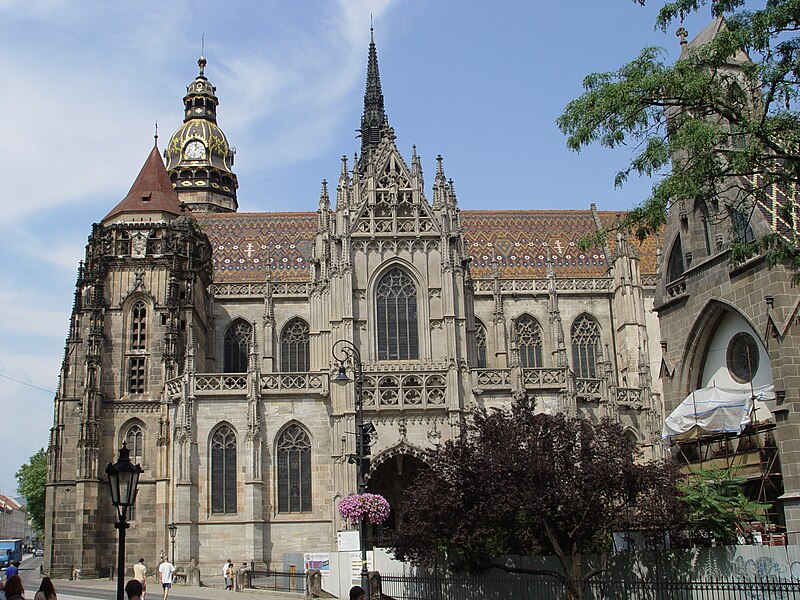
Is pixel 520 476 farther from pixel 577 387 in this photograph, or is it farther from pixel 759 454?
pixel 577 387

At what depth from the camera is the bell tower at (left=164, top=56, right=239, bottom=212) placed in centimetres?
6938

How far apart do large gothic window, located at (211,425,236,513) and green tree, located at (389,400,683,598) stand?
13.4m

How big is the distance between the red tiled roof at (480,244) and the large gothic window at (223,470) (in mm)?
14131

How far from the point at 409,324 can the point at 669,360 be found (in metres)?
13.0

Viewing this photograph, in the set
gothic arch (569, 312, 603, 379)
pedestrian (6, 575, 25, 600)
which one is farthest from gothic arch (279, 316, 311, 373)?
pedestrian (6, 575, 25, 600)

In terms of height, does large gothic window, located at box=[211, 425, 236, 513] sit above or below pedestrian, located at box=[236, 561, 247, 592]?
above

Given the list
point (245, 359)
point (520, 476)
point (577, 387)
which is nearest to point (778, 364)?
point (520, 476)

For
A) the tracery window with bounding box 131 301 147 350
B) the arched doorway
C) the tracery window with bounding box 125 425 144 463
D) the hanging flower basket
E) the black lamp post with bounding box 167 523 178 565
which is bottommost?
the black lamp post with bounding box 167 523 178 565

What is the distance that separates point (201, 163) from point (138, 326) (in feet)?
97.8

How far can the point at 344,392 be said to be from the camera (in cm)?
3644

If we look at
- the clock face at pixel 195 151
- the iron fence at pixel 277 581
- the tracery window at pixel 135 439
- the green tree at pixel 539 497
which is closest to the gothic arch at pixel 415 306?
the iron fence at pixel 277 581

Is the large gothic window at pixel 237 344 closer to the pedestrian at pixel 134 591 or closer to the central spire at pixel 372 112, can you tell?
the central spire at pixel 372 112

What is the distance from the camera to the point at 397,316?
128 feet

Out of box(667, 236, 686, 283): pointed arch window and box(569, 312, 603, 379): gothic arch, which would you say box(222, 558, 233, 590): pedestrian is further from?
box(569, 312, 603, 379): gothic arch
